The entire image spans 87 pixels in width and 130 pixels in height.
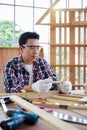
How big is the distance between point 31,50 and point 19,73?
0.24m

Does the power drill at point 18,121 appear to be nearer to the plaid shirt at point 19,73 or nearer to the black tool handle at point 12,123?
the black tool handle at point 12,123

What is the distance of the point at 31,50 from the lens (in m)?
2.03

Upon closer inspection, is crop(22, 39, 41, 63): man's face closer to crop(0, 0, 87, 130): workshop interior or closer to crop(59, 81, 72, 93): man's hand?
crop(0, 0, 87, 130): workshop interior

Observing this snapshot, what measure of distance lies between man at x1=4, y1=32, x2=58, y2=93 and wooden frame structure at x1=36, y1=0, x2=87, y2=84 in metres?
1.95

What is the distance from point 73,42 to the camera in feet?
13.7

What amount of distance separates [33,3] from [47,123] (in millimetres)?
5134

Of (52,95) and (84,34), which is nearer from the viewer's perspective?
(52,95)

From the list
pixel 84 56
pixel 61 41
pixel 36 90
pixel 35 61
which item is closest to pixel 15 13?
pixel 61 41

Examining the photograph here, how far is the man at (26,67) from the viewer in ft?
6.39

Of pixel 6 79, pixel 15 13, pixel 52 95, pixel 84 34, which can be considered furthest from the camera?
pixel 15 13

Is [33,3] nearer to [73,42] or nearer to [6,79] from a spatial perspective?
[73,42]

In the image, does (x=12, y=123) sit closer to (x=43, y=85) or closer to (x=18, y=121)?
(x=18, y=121)

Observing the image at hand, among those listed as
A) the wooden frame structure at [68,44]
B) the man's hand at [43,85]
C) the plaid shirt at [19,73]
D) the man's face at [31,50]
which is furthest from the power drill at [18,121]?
the wooden frame structure at [68,44]

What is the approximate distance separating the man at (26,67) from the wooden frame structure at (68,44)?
1.95 metres
